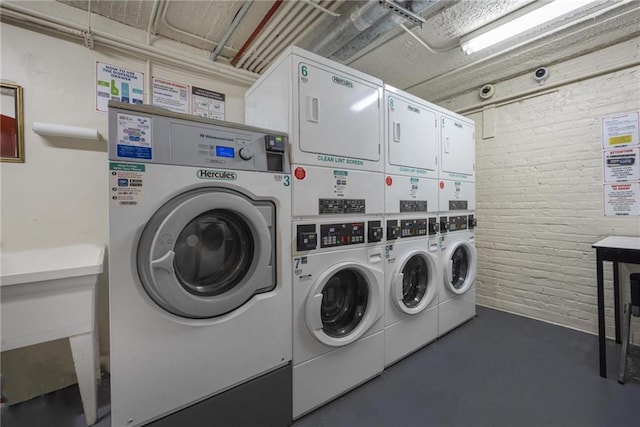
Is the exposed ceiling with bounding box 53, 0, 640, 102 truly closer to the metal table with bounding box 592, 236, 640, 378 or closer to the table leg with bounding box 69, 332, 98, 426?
the metal table with bounding box 592, 236, 640, 378

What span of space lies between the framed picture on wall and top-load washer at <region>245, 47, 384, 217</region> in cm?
146

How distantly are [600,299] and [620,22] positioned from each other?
2126 millimetres

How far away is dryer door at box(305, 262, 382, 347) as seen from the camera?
1606mm

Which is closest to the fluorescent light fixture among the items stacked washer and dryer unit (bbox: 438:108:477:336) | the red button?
stacked washer and dryer unit (bbox: 438:108:477:336)

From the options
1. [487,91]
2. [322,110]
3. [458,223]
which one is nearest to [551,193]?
[458,223]

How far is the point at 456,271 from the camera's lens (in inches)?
106

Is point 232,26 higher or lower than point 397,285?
higher

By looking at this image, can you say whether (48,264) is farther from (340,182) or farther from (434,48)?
(434,48)

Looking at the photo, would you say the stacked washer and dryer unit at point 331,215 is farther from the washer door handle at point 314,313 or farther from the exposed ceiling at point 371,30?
the exposed ceiling at point 371,30

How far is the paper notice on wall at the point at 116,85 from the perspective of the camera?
1877mm

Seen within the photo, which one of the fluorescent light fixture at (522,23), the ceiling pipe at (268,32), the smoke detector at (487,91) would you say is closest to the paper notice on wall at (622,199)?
the smoke detector at (487,91)

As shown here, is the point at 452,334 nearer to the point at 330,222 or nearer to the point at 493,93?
the point at 330,222

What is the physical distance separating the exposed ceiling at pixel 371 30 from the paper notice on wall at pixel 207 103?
350mm

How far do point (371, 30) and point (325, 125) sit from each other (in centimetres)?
98
